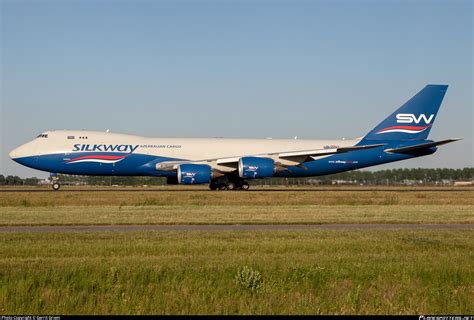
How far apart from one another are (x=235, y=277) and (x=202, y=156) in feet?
139

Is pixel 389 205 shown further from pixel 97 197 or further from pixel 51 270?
pixel 51 270

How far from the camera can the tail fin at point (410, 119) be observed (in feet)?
200

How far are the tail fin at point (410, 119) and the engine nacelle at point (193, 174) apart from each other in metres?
16.4

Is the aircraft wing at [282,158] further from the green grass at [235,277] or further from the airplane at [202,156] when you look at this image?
the green grass at [235,277]

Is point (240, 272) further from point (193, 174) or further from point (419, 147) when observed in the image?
point (419, 147)

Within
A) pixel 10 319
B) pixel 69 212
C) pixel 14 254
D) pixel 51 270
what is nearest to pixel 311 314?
pixel 10 319

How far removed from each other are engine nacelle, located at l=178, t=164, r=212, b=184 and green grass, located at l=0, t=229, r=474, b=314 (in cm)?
3254

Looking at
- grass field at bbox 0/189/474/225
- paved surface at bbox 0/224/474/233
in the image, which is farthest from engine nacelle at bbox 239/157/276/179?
paved surface at bbox 0/224/474/233

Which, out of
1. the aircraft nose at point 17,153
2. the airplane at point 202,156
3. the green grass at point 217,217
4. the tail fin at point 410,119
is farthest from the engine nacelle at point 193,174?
the green grass at point 217,217

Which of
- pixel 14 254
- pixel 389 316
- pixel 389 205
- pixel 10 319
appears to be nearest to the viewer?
pixel 10 319

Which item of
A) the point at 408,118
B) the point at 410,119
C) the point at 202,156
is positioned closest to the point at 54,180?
the point at 202,156

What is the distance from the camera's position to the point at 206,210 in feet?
112

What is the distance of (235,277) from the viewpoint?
13.1 metres

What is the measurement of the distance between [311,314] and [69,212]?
22.8 metres
